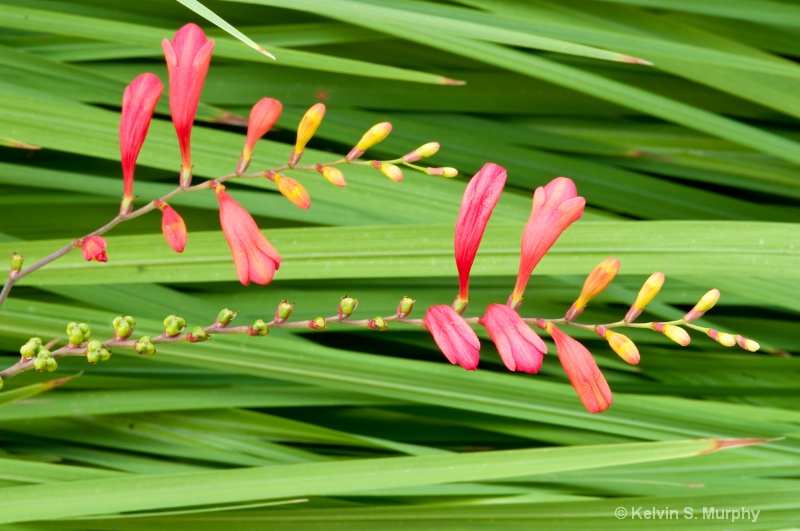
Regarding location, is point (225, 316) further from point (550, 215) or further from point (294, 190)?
point (550, 215)

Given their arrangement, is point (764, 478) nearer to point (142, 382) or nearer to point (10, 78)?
point (142, 382)

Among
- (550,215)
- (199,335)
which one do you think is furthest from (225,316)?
(550,215)

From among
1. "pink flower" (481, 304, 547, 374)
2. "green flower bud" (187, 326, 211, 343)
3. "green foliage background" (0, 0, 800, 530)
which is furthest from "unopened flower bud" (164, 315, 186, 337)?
"green foliage background" (0, 0, 800, 530)

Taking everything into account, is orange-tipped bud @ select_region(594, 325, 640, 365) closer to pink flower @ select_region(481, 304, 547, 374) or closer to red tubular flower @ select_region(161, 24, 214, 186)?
pink flower @ select_region(481, 304, 547, 374)

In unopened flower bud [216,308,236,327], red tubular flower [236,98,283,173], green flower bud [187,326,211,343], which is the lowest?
green flower bud [187,326,211,343]

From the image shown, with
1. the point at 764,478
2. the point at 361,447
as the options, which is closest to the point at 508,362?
the point at 361,447

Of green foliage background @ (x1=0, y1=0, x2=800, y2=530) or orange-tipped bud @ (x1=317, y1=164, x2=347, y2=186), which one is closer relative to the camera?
orange-tipped bud @ (x1=317, y1=164, x2=347, y2=186)
